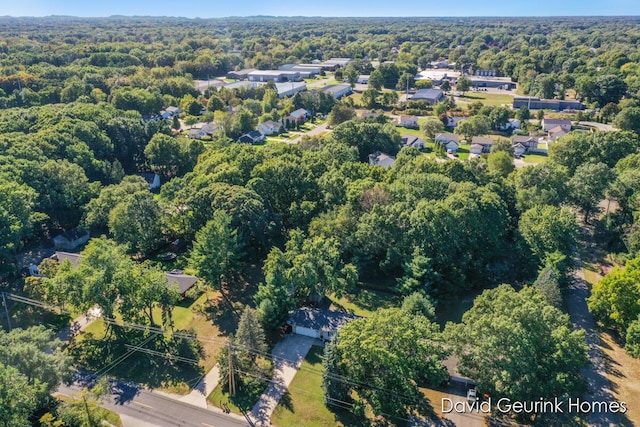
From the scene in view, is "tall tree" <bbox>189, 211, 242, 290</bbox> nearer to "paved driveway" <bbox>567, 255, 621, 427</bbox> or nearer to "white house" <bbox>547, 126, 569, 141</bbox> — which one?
"paved driveway" <bbox>567, 255, 621, 427</bbox>

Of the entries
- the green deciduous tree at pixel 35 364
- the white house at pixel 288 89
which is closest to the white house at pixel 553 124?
the white house at pixel 288 89

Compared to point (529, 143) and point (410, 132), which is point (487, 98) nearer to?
point (410, 132)

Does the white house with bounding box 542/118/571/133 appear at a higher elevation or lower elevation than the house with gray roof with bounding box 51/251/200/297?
higher

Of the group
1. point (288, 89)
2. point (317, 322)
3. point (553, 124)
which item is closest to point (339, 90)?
point (288, 89)

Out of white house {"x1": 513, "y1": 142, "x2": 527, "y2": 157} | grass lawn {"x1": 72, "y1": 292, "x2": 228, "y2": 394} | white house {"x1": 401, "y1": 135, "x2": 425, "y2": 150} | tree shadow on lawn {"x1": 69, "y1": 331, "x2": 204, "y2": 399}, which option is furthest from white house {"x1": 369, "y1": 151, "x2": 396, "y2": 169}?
tree shadow on lawn {"x1": 69, "y1": 331, "x2": 204, "y2": 399}

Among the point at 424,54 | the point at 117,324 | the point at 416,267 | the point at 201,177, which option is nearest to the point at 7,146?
the point at 201,177

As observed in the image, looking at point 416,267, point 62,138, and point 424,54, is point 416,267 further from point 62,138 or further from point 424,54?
point 424,54
